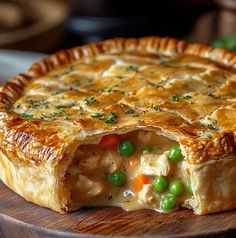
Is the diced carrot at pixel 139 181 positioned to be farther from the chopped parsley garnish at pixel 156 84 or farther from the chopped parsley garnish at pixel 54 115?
the chopped parsley garnish at pixel 156 84

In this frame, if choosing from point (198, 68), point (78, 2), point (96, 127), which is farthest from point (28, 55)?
point (96, 127)

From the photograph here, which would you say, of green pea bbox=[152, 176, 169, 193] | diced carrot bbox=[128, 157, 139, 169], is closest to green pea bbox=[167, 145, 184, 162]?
green pea bbox=[152, 176, 169, 193]

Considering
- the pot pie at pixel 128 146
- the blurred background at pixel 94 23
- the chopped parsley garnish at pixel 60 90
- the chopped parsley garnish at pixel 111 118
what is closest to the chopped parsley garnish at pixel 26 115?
the pot pie at pixel 128 146

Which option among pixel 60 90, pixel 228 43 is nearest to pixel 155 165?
pixel 60 90

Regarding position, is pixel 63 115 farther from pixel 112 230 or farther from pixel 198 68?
pixel 198 68

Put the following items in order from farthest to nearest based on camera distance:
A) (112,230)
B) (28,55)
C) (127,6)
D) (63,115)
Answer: (127,6)
(28,55)
(63,115)
(112,230)

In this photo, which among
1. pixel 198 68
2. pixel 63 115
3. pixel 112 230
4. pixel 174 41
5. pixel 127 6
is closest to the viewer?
pixel 112 230

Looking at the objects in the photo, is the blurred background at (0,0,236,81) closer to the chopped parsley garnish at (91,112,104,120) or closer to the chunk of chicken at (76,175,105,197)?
the chopped parsley garnish at (91,112,104,120)
